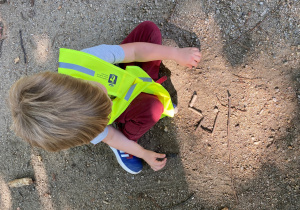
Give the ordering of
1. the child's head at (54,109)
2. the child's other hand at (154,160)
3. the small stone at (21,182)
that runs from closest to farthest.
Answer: the child's head at (54,109) → the child's other hand at (154,160) → the small stone at (21,182)

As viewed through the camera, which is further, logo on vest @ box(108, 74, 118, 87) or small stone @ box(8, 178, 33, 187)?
small stone @ box(8, 178, 33, 187)

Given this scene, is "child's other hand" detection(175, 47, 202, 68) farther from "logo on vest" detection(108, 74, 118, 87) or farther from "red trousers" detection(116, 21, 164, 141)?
"logo on vest" detection(108, 74, 118, 87)

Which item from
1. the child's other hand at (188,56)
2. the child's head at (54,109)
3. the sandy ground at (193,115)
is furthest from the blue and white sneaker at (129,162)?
the child's other hand at (188,56)

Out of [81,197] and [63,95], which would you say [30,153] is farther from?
[63,95]

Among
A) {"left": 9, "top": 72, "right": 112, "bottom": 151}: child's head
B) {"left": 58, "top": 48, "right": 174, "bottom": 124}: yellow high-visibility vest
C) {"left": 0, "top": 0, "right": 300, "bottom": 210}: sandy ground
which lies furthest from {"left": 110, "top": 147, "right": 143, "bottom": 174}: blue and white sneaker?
{"left": 9, "top": 72, "right": 112, "bottom": 151}: child's head

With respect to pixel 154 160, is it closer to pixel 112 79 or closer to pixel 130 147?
pixel 130 147

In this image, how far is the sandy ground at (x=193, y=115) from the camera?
1.60 m

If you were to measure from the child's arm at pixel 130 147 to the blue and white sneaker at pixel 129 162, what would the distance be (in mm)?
117

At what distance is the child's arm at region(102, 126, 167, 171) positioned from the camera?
151 centimetres

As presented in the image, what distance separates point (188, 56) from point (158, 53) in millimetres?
226

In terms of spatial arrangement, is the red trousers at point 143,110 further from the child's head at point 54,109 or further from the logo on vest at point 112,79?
the child's head at point 54,109

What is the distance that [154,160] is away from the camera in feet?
5.64

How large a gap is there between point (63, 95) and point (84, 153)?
102 cm

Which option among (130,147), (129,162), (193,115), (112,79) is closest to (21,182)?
(129,162)
